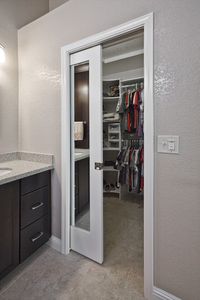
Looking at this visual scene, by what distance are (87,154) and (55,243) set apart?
1010mm

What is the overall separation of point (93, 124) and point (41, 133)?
2.18ft

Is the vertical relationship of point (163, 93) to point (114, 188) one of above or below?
above

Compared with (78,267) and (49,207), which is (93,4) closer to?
(49,207)

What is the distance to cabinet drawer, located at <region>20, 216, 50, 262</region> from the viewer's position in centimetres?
144

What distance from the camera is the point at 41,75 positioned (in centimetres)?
182

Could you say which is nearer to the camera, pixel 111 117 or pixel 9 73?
pixel 9 73

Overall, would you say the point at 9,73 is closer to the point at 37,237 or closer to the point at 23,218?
the point at 23,218

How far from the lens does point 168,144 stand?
1134mm

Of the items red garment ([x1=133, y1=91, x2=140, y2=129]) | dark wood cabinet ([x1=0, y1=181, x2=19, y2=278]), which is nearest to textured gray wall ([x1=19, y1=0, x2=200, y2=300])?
dark wood cabinet ([x1=0, y1=181, x2=19, y2=278])

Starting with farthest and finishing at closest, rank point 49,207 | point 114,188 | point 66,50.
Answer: point 114,188 → point 49,207 → point 66,50

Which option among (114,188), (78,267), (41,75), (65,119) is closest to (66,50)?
(41,75)

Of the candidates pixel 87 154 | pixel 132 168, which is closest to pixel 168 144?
pixel 87 154

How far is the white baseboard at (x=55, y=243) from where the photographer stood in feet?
5.70

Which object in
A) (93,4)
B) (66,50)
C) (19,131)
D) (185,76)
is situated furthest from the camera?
(19,131)
